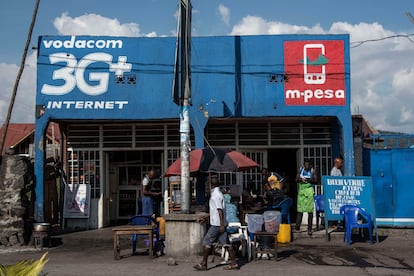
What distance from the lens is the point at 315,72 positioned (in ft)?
48.2

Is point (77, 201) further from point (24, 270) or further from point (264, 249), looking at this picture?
point (24, 270)

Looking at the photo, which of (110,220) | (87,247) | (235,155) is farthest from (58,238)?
(235,155)

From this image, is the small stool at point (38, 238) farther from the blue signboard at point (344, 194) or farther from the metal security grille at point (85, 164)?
the blue signboard at point (344, 194)

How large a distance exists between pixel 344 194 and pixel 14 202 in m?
8.01

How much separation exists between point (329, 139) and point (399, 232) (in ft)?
12.9

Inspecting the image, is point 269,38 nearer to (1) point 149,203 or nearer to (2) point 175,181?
(2) point 175,181

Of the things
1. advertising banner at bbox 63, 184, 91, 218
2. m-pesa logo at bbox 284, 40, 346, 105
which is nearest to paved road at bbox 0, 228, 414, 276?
advertising banner at bbox 63, 184, 91, 218

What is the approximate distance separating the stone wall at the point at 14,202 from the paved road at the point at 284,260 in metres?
0.49

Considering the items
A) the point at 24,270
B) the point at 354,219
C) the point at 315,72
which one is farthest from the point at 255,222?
the point at 24,270

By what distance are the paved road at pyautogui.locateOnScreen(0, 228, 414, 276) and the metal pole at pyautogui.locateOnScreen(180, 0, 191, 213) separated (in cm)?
133

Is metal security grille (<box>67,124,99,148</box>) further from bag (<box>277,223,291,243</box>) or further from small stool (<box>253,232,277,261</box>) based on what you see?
small stool (<box>253,232,277,261</box>)

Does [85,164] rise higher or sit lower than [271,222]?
higher

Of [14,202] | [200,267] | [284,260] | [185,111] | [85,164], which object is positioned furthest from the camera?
[85,164]

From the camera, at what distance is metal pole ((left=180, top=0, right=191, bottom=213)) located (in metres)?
10.5
